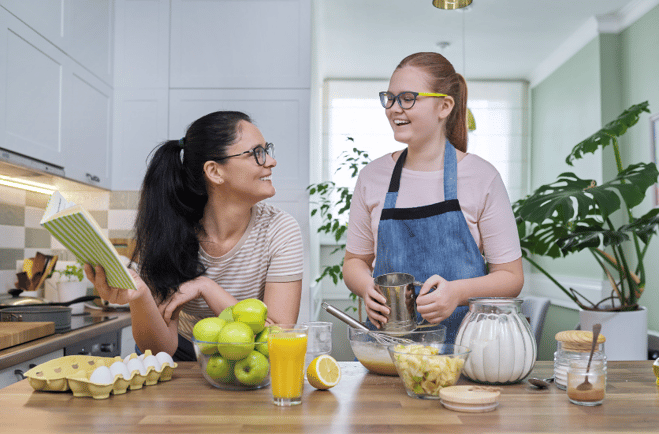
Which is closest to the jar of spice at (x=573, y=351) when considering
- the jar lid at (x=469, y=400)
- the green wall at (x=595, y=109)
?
the jar lid at (x=469, y=400)

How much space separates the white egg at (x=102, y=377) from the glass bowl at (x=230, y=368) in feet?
0.50

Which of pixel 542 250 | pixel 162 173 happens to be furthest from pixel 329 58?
pixel 162 173

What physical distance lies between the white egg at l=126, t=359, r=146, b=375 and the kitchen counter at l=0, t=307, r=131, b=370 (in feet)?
2.82

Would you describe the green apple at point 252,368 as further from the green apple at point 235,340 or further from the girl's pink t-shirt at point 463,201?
the girl's pink t-shirt at point 463,201

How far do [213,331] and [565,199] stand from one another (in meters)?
1.94

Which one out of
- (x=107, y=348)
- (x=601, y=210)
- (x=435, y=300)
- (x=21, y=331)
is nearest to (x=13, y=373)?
(x=21, y=331)

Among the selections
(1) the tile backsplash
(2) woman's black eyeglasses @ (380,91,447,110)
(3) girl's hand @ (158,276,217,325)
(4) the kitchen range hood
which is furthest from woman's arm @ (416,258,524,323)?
(4) the kitchen range hood

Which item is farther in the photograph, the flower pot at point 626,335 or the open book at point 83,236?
the flower pot at point 626,335

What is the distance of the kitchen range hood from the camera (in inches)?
88.8

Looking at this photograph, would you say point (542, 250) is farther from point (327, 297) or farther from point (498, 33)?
point (327, 297)

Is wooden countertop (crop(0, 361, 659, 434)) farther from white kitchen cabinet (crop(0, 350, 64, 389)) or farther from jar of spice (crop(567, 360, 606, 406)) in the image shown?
white kitchen cabinet (crop(0, 350, 64, 389))

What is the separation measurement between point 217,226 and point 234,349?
674 mm

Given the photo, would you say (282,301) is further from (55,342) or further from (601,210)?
(601,210)

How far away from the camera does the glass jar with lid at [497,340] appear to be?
3.23 ft
